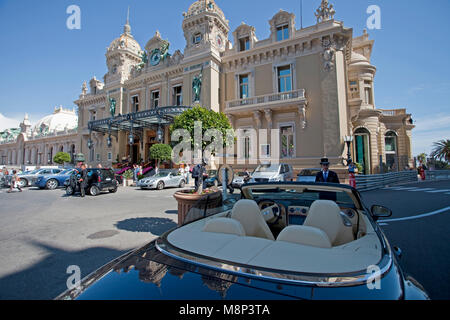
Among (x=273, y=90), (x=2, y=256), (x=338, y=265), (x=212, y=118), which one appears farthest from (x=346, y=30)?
(x=2, y=256)

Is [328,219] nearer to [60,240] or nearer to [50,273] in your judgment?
[50,273]

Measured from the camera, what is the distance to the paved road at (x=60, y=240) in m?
2.83

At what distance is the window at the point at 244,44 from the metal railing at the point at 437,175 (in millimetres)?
25767

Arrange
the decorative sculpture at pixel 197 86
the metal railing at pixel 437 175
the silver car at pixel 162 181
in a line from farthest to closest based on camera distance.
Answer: the metal railing at pixel 437 175
the decorative sculpture at pixel 197 86
the silver car at pixel 162 181

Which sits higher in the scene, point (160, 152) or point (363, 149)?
point (363, 149)

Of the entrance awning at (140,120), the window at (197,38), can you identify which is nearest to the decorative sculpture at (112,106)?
the entrance awning at (140,120)

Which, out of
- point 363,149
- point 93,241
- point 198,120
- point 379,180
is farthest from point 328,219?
point 363,149

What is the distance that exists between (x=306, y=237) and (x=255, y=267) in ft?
1.68

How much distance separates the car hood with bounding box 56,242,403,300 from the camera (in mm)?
1077

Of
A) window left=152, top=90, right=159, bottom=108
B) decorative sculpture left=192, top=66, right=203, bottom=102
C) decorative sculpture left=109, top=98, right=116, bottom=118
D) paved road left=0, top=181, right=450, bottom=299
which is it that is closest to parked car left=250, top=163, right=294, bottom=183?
paved road left=0, top=181, right=450, bottom=299

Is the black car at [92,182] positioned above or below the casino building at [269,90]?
below

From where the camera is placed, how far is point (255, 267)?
4.28 feet

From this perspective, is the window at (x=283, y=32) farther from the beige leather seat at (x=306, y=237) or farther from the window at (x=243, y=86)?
the beige leather seat at (x=306, y=237)
